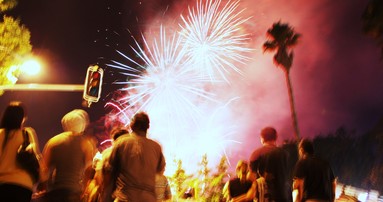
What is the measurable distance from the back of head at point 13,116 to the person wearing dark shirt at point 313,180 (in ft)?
12.3

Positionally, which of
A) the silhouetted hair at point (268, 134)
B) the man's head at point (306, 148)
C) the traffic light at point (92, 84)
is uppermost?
the traffic light at point (92, 84)

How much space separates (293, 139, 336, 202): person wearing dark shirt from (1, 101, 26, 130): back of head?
3734 millimetres

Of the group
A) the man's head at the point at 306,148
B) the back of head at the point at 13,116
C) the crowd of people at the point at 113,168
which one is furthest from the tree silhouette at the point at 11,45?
the man's head at the point at 306,148

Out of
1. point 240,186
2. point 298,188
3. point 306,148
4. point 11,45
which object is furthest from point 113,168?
point 11,45

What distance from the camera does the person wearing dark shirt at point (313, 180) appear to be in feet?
18.6

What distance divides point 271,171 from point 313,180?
0.59 meters

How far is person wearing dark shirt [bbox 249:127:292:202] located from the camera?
567cm

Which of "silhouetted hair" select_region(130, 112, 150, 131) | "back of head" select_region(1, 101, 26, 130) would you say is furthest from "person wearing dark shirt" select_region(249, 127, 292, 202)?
"back of head" select_region(1, 101, 26, 130)

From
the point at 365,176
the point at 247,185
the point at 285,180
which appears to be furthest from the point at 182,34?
the point at 365,176

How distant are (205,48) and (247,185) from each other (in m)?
12.8

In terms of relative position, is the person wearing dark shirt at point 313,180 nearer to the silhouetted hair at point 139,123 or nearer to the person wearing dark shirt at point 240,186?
the person wearing dark shirt at point 240,186

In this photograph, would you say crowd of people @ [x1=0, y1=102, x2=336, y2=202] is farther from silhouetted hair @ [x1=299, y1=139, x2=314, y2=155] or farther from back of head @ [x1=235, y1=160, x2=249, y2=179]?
back of head @ [x1=235, y1=160, x2=249, y2=179]

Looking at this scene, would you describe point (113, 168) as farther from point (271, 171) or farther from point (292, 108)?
point (292, 108)

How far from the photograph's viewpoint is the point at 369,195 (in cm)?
1212
